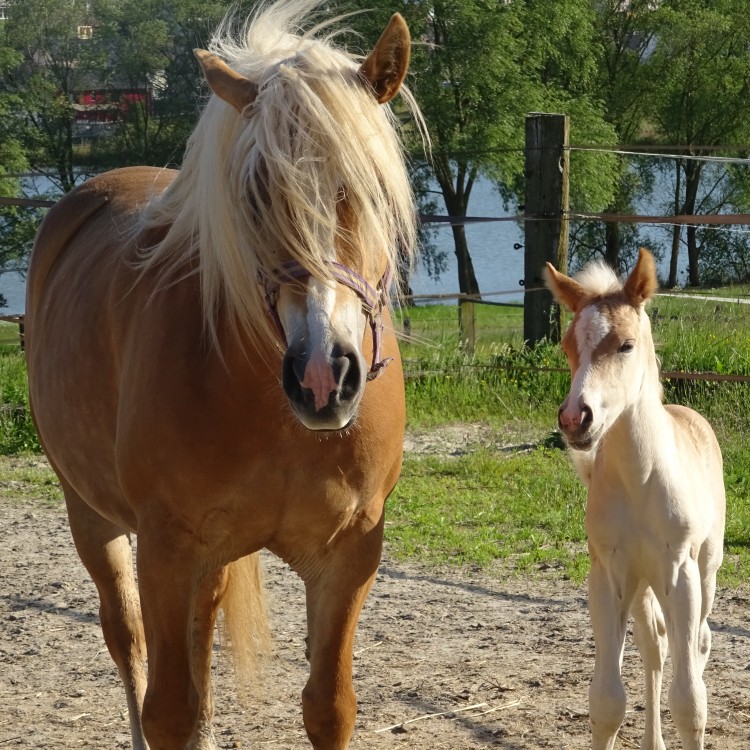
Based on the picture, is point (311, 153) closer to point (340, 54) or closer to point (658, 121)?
point (340, 54)

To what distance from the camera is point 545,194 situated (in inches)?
294

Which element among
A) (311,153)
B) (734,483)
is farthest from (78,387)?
(734,483)

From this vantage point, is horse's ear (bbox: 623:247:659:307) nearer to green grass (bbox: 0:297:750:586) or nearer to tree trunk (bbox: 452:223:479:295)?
green grass (bbox: 0:297:750:586)

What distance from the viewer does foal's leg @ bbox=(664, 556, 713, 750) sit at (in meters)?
2.70

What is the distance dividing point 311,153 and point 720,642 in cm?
264

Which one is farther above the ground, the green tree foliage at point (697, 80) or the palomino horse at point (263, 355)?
the green tree foliage at point (697, 80)

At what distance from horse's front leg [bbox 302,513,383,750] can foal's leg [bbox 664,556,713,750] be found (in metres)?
0.86

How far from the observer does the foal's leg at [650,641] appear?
9.58ft

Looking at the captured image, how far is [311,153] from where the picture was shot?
77.2 inches

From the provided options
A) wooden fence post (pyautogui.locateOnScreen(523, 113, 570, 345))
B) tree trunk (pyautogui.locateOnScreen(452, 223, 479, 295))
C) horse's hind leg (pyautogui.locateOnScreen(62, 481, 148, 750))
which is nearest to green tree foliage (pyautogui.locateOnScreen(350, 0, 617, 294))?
tree trunk (pyautogui.locateOnScreen(452, 223, 479, 295))

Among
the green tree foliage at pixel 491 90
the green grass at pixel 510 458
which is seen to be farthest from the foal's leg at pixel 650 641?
the green tree foliage at pixel 491 90

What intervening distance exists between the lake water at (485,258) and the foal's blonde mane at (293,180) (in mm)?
21172

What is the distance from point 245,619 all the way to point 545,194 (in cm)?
505

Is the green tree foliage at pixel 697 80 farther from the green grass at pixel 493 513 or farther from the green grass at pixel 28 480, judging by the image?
the green grass at pixel 28 480
